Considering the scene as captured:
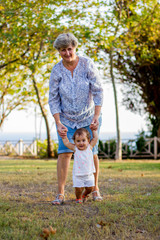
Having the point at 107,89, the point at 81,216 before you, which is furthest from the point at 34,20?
the point at 81,216

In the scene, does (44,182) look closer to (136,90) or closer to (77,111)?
(77,111)

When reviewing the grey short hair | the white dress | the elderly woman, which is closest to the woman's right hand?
the elderly woman

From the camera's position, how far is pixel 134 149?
17.0 meters

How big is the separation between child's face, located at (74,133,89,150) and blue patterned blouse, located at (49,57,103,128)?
0.74 feet

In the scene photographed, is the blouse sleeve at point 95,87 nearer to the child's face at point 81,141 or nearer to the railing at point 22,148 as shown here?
the child's face at point 81,141

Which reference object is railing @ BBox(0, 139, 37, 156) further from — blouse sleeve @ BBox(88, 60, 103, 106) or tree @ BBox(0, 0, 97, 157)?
blouse sleeve @ BBox(88, 60, 103, 106)

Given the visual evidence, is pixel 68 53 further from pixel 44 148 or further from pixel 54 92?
pixel 44 148

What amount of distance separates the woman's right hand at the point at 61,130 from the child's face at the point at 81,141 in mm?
157

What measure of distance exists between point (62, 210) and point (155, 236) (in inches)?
46.9

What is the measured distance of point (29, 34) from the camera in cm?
1398

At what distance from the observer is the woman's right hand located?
3.80 metres

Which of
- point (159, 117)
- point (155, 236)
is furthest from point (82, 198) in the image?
point (159, 117)

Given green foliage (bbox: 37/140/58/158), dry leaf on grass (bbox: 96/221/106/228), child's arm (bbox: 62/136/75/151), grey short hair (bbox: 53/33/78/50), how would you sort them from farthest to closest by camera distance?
green foliage (bbox: 37/140/58/158)
child's arm (bbox: 62/136/75/151)
grey short hair (bbox: 53/33/78/50)
dry leaf on grass (bbox: 96/221/106/228)

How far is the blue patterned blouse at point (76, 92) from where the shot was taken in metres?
3.89
